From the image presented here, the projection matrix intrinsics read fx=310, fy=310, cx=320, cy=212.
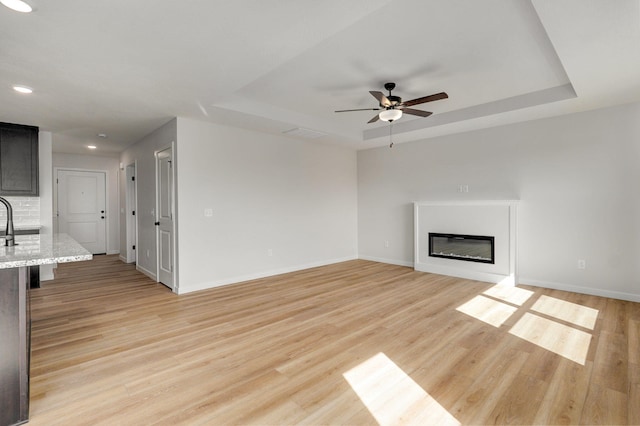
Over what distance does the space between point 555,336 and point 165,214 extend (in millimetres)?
5070

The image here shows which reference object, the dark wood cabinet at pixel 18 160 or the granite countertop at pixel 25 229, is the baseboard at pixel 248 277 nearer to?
the granite countertop at pixel 25 229

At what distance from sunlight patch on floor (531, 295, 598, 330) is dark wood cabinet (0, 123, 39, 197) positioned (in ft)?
23.9

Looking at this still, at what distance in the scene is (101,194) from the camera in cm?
781

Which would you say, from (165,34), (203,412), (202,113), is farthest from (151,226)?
(203,412)

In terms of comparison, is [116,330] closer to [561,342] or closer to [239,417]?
[239,417]

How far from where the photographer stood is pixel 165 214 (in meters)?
4.78

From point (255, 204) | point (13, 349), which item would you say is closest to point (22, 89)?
point (13, 349)

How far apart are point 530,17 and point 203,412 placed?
3.61 meters

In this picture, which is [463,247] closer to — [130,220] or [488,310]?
[488,310]

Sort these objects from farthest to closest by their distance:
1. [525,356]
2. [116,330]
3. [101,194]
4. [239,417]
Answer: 1. [101,194]
2. [116,330]
3. [525,356]
4. [239,417]

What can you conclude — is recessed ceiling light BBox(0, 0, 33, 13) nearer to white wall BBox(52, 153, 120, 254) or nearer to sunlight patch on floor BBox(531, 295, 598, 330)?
sunlight patch on floor BBox(531, 295, 598, 330)

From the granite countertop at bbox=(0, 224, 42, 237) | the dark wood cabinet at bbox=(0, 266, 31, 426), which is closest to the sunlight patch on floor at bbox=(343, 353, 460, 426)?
the dark wood cabinet at bbox=(0, 266, 31, 426)

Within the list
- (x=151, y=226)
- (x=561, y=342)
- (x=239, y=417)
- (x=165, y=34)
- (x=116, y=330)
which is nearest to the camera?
(x=239, y=417)

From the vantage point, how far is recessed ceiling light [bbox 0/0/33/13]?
187 centimetres
